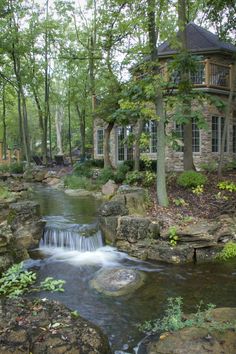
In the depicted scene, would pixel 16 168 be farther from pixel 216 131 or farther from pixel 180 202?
pixel 180 202

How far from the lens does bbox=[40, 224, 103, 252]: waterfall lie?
8.52 meters

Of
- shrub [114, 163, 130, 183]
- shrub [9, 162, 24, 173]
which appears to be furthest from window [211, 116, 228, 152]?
shrub [9, 162, 24, 173]

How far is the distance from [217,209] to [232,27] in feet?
25.7

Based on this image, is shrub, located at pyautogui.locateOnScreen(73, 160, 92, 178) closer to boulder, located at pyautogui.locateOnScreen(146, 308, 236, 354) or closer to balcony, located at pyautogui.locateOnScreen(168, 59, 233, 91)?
balcony, located at pyautogui.locateOnScreen(168, 59, 233, 91)

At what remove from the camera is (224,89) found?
16.4 meters

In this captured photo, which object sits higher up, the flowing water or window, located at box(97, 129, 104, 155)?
window, located at box(97, 129, 104, 155)

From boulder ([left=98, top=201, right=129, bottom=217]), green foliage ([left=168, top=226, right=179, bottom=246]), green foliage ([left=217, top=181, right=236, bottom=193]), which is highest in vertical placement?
green foliage ([left=217, top=181, right=236, bottom=193])

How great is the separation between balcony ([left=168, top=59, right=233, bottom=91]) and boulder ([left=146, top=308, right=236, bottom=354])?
13.4 meters

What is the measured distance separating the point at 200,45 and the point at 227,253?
13.0 metres

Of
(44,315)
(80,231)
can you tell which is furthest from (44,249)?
(44,315)

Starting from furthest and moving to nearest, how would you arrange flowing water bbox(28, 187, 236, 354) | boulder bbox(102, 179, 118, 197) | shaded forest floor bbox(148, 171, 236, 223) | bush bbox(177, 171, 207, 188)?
boulder bbox(102, 179, 118, 197) < bush bbox(177, 171, 207, 188) < shaded forest floor bbox(148, 171, 236, 223) < flowing water bbox(28, 187, 236, 354)

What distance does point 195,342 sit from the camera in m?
3.89

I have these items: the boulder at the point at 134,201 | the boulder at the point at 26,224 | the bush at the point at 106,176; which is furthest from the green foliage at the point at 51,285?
the bush at the point at 106,176

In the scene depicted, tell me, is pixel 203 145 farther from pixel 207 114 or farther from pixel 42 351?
pixel 42 351
